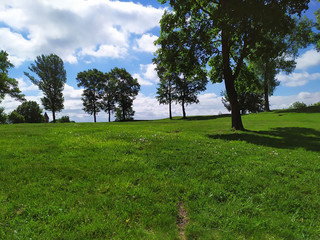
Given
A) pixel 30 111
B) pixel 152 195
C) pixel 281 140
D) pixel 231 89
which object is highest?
pixel 30 111

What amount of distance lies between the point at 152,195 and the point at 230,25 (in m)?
15.1

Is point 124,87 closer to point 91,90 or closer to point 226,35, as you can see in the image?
point 91,90

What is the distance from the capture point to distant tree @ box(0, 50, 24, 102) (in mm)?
38125

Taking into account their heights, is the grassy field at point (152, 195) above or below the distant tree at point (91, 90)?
below

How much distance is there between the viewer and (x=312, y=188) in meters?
5.84

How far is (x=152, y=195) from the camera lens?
17.1ft

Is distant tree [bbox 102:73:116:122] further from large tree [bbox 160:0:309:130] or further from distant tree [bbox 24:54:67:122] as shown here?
large tree [bbox 160:0:309:130]

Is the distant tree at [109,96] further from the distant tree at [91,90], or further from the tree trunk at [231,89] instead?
the tree trunk at [231,89]

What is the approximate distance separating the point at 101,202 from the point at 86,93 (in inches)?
2340

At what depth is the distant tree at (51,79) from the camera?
155 feet

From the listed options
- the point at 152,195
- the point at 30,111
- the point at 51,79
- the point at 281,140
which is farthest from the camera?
the point at 30,111

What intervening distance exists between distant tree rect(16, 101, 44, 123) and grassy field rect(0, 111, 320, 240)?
86.7 meters

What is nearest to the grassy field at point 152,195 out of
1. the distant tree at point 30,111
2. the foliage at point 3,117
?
the foliage at point 3,117

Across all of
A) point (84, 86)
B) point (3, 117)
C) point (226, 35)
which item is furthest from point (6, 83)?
point (226, 35)
